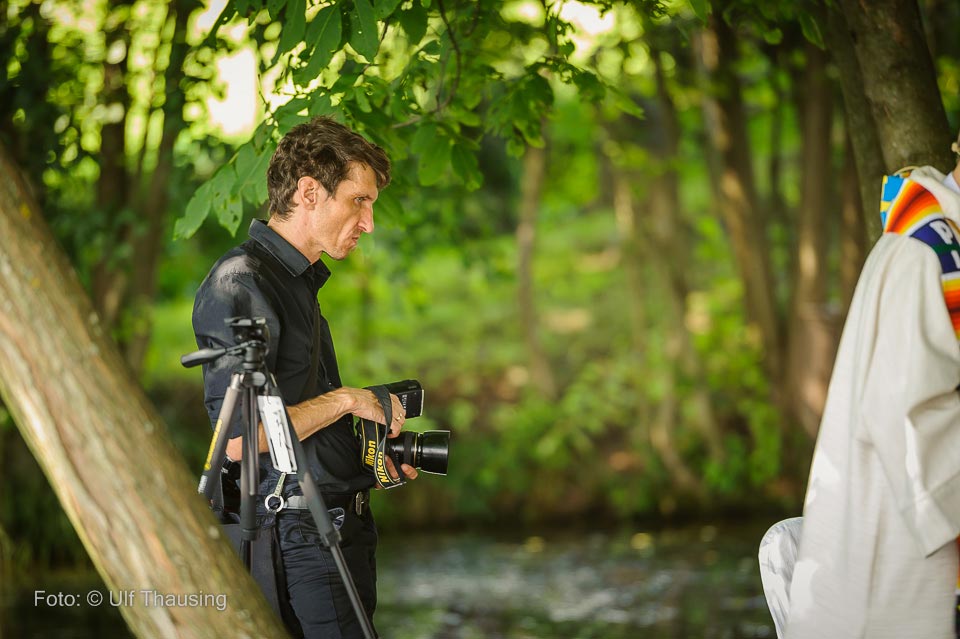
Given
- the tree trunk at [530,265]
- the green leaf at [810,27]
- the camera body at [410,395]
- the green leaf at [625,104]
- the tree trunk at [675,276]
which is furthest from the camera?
the tree trunk at [530,265]

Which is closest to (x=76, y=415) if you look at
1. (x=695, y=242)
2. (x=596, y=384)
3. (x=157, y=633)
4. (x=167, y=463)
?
(x=167, y=463)

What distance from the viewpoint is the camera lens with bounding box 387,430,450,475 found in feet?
9.04

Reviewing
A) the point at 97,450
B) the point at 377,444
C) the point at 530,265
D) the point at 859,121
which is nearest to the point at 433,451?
the point at 377,444

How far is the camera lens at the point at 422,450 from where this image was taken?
2754 millimetres

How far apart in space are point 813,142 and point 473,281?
5.45 metres

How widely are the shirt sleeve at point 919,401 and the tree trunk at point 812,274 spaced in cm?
576

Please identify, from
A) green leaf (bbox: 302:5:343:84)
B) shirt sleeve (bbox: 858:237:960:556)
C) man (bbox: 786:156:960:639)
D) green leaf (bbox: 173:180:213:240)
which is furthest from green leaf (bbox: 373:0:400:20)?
shirt sleeve (bbox: 858:237:960:556)

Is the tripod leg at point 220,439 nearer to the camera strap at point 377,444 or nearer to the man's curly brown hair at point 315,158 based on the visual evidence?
the camera strap at point 377,444

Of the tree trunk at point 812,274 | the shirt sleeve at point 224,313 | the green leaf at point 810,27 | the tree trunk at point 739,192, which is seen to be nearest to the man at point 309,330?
the shirt sleeve at point 224,313

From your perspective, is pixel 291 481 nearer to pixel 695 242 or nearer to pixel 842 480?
pixel 842 480

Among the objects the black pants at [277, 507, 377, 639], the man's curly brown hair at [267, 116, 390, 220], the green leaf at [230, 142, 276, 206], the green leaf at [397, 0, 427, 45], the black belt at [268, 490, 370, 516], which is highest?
the green leaf at [397, 0, 427, 45]

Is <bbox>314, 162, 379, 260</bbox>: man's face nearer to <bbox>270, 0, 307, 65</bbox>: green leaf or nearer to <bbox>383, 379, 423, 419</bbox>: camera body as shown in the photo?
<bbox>383, 379, 423, 419</bbox>: camera body

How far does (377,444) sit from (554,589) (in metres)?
4.47

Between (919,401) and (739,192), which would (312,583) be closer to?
(919,401)
